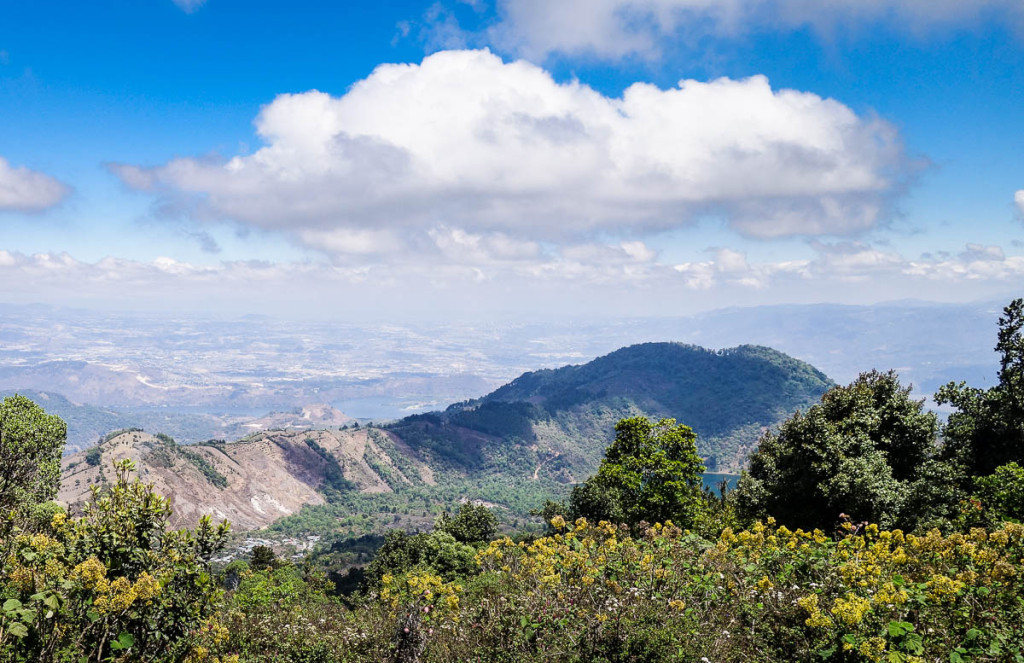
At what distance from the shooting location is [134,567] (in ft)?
17.5

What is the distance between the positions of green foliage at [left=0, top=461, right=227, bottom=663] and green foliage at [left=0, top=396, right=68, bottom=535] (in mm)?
25220

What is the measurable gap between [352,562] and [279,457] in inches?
3325

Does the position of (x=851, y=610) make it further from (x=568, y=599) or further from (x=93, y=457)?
(x=93, y=457)

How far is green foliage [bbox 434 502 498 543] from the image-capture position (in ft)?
137

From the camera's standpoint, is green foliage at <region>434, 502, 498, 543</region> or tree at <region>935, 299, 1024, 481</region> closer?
tree at <region>935, 299, 1024, 481</region>

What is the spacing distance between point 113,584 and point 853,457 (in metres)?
21.0

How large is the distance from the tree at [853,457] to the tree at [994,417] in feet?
8.36

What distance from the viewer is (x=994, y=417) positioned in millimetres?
22344

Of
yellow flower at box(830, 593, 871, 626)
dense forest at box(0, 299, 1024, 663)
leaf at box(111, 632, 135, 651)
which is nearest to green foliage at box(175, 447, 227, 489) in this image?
dense forest at box(0, 299, 1024, 663)

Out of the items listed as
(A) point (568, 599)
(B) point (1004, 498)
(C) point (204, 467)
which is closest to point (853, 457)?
(B) point (1004, 498)

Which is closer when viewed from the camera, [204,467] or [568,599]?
[568,599]

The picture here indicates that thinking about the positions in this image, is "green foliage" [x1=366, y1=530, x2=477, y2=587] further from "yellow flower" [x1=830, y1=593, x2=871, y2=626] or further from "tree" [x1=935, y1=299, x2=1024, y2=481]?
"yellow flower" [x1=830, y1=593, x2=871, y2=626]

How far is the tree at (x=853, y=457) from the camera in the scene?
1753 centimetres

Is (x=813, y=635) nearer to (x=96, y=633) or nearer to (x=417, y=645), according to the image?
(x=417, y=645)
